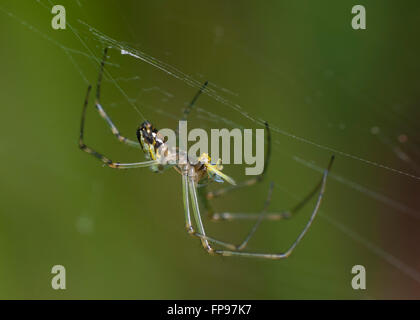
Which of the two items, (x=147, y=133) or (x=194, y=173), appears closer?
(x=147, y=133)

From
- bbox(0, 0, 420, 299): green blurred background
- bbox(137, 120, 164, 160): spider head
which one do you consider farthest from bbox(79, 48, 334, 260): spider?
bbox(0, 0, 420, 299): green blurred background

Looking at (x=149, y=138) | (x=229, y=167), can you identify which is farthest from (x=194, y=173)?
(x=229, y=167)

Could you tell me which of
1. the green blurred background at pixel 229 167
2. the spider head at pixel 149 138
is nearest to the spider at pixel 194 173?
the spider head at pixel 149 138

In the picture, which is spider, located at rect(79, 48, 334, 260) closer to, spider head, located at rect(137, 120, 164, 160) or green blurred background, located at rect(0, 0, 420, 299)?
spider head, located at rect(137, 120, 164, 160)

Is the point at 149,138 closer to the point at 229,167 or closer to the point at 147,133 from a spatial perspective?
the point at 147,133

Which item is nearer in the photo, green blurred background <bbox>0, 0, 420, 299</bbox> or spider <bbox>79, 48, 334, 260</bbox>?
spider <bbox>79, 48, 334, 260</bbox>
